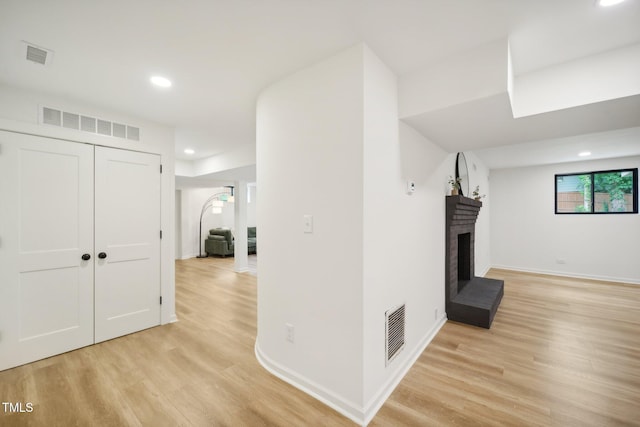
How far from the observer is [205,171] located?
5.45m

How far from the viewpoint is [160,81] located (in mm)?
2297

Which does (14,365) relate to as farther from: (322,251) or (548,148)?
(548,148)

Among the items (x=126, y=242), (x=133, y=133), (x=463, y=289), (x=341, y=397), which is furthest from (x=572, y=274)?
(x=133, y=133)

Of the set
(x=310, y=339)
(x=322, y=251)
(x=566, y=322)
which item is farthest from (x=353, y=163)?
(x=566, y=322)

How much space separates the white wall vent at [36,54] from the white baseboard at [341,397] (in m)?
2.93

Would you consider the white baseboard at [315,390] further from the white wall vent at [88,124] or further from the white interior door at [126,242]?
the white wall vent at [88,124]

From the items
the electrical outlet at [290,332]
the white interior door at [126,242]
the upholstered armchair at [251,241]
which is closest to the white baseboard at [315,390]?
the electrical outlet at [290,332]

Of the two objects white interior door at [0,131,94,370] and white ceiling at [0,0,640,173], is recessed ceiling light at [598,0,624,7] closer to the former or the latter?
white ceiling at [0,0,640,173]

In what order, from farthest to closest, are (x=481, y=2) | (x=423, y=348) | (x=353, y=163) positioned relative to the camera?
(x=423, y=348), (x=353, y=163), (x=481, y=2)

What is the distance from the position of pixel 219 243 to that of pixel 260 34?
26.1ft

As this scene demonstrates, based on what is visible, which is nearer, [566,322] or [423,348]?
[423,348]

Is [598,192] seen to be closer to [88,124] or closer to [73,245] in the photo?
[88,124]

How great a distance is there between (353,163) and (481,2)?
1.14 metres

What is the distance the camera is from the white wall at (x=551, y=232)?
5191mm
